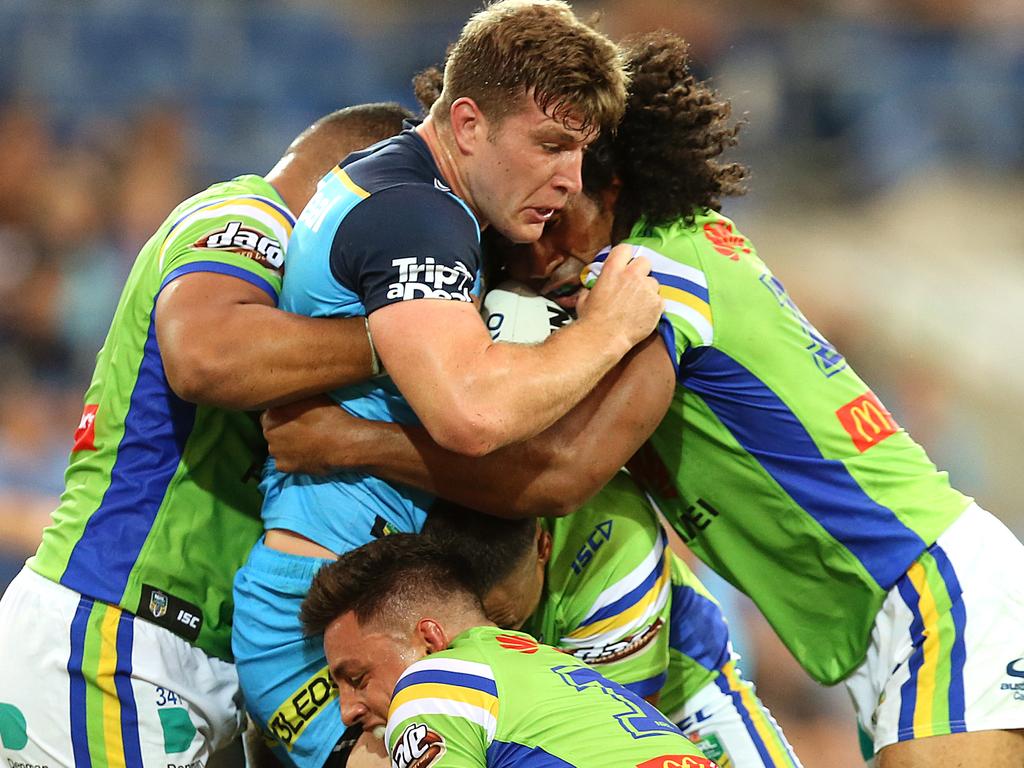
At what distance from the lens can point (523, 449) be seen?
3572 mm

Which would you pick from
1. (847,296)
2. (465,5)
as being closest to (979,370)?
(847,296)

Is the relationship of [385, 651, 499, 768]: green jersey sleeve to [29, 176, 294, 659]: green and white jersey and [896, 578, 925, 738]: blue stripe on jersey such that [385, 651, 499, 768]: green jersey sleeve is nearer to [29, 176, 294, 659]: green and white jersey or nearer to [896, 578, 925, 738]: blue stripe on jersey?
[29, 176, 294, 659]: green and white jersey

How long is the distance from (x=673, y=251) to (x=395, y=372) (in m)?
0.98

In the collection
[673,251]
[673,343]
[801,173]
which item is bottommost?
[673,343]

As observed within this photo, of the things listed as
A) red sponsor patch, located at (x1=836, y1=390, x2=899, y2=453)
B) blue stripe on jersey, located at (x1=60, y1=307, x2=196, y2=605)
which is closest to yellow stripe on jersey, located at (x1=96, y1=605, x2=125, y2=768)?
blue stripe on jersey, located at (x1=60, y1=307, x2=196, y2=605)

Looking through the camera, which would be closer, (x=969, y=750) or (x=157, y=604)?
(x=969, y=750)

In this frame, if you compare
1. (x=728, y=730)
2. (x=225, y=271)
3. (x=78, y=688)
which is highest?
(x=225, y=271)

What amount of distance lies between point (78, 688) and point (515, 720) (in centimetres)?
146

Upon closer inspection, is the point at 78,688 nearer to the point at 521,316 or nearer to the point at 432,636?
the point at 432,636

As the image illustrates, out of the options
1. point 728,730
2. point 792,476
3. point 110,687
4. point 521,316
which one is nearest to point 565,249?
point 521,316

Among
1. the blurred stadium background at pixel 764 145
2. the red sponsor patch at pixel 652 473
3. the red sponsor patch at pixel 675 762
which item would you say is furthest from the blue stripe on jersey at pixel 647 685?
the blurred stadium background at pixel 764 145

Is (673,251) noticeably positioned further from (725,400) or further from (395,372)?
(395,372)

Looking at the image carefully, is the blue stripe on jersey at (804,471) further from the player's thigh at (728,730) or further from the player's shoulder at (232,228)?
the player's shoulder at (232,228)

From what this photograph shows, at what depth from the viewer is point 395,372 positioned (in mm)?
3225
